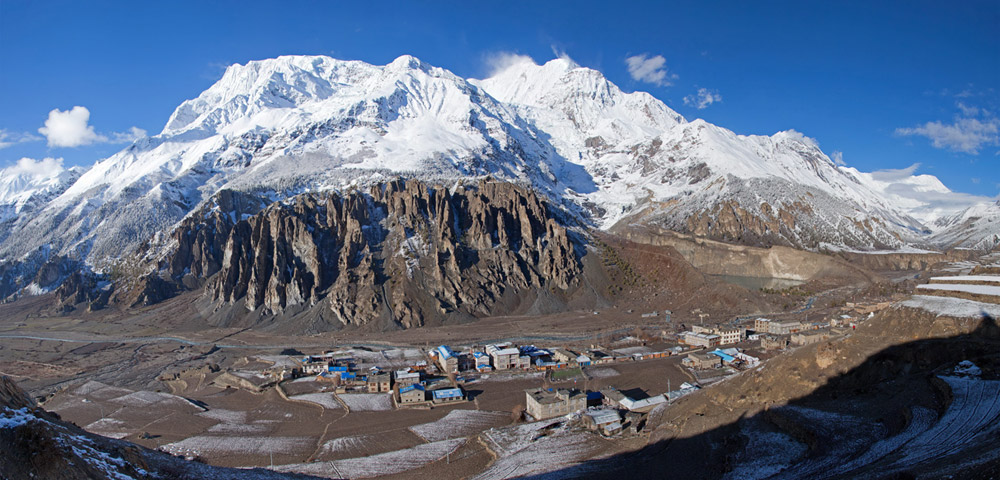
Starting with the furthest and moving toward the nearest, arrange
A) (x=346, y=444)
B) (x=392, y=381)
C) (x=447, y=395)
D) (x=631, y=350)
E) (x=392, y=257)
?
(x=392, y=257), (x=631, y=350), (x=392, y=381), (x=447, y=395), (x=346, y=444)

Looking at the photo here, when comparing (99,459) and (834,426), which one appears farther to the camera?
(834,426)

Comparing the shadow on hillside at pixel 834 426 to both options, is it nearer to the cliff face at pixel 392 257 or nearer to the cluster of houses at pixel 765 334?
→ the cluster of houses at pixel 765 334

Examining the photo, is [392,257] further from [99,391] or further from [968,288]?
[968,288]

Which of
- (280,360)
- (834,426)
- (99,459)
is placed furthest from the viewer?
(280,360)

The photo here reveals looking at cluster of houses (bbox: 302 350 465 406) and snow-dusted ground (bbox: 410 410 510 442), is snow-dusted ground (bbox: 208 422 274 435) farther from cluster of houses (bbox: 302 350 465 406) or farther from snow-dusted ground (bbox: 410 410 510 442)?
snow-dusted ground (bbox: 410 410 510 442)

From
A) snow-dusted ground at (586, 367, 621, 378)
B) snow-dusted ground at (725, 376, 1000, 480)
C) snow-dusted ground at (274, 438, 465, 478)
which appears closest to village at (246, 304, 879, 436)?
snow-dusted ground at (586, 367, 621, 378)

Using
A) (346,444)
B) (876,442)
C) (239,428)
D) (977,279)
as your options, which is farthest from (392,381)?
(977,279)

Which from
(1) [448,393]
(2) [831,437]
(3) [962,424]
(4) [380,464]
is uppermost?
(3) [962,424]
